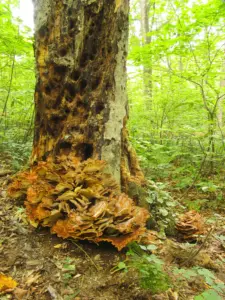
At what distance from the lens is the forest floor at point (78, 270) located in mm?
2146

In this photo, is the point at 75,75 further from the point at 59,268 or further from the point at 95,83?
the point at 59,268

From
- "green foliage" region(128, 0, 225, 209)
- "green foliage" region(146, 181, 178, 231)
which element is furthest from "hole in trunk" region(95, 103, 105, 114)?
"green foliage" region(128, 0, 225, 209)

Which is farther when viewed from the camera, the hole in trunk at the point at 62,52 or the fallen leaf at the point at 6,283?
the hole in trunk at the point at 62,52

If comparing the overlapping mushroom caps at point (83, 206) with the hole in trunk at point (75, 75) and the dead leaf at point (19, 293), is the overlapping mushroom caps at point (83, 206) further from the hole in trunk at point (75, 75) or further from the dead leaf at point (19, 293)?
the hole in trunk at point (75, 75)

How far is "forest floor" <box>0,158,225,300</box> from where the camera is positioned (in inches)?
84.5

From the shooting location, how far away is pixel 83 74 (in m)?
3.36

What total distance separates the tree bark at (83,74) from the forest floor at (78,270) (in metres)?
1.12

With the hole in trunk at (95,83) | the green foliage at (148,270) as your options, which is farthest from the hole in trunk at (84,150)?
the green foliage at (148,270)

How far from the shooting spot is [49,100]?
351 cm

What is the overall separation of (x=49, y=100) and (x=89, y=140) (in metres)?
0.84

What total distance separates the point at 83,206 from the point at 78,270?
614 mm

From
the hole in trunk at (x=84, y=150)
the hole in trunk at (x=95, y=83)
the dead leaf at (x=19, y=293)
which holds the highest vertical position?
the hole in trunk at (x=95, y=83)

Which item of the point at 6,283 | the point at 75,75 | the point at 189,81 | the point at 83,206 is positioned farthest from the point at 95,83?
the point at 189,81

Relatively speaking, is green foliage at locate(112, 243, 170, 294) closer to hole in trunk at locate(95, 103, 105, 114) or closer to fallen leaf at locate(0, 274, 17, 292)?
fallen leaf at locate(0, 274, 17, 292)
